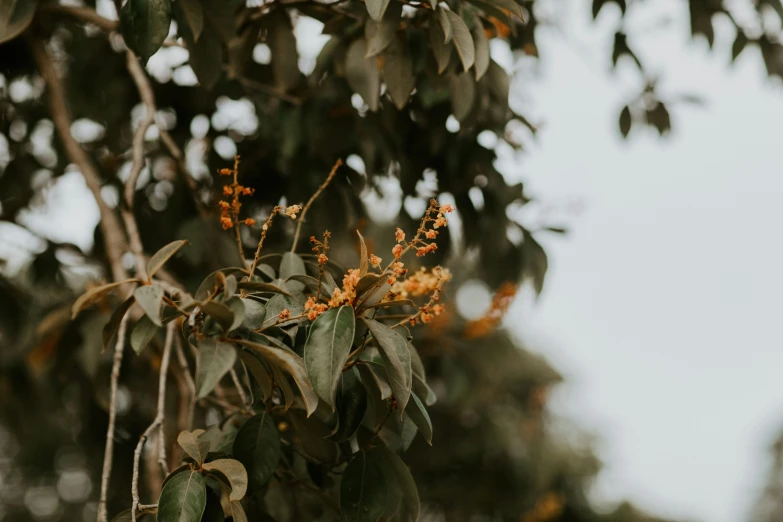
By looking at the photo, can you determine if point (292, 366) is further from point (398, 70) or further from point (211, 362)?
point (398, 70)

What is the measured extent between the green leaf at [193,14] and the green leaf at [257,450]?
0.68m

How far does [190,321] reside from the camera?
0.92 meters

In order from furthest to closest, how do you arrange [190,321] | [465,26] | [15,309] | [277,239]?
[15,309], [277,239], [465,26], [190,321]

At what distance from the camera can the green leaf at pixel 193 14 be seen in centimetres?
131

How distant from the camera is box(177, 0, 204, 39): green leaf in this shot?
131cm

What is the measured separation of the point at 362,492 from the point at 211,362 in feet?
1.22

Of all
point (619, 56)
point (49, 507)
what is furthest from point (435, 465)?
point (49, 507)

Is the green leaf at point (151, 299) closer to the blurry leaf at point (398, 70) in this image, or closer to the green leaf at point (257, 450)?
the green leaf at point (257, 450)

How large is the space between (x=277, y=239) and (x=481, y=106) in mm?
812

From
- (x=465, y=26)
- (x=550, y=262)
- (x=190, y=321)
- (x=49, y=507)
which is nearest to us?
(x=190, y=321)

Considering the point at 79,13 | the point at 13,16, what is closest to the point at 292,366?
→ the point at 13,16

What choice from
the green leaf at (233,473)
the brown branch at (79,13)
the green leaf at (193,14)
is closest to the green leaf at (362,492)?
the green leaf at (233,473)

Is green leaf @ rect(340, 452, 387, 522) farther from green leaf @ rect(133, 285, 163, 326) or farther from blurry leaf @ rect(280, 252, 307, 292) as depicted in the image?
green leaf @ rect(133, 285, 163, 326)

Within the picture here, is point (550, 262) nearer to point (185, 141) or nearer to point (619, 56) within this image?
point (619, 56)
